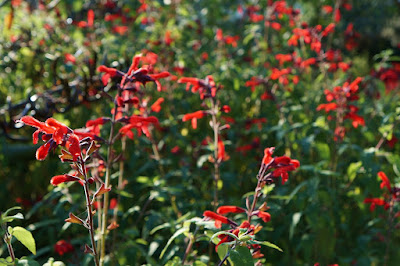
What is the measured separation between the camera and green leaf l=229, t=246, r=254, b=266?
155 cm

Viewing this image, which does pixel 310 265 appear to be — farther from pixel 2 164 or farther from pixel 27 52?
pixel 27 52

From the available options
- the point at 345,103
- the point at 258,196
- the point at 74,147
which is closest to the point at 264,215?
the point at 258,196

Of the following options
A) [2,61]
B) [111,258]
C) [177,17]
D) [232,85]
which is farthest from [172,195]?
[177,17]

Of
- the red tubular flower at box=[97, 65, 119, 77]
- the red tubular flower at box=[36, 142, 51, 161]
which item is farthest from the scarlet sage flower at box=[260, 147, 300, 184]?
the red tubular flower at box=[36, 142, 51, 161]

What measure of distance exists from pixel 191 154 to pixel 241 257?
249 centimetres

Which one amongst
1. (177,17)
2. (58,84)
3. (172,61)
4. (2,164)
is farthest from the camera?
(177,17)

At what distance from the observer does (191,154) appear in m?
4.04

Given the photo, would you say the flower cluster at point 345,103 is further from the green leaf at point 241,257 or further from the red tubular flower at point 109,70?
the green leaf at point 241,257

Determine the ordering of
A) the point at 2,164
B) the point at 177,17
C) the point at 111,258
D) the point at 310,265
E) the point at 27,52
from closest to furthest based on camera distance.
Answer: the point at 111,258
the point at 310,265
the point at 2,164
the point at 27,52
the point at 177,17

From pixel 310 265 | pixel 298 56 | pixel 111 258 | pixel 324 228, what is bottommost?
pixel 310 265

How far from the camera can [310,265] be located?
9.59 ft

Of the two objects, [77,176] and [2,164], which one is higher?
[77,176]

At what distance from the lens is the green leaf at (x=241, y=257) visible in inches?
61.1

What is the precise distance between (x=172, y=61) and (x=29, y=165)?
1.95 metres
